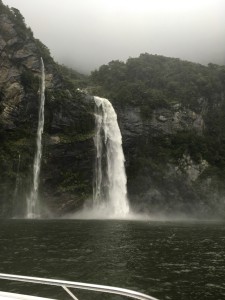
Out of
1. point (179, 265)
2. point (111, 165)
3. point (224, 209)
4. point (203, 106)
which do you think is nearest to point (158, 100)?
point (203, 106)

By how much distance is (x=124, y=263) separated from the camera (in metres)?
15.4

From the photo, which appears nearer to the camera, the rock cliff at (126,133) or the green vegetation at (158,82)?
the rock cliff at (126,133)

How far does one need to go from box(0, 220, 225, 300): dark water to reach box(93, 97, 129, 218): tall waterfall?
29968 millimetres

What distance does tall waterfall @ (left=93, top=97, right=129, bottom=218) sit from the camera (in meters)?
53.2

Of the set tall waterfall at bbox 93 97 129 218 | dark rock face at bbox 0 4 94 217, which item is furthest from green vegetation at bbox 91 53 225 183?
dark rock face at bbox 0 4 94 217

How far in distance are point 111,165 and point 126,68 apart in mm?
37047

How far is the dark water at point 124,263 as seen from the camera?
38.8 ft

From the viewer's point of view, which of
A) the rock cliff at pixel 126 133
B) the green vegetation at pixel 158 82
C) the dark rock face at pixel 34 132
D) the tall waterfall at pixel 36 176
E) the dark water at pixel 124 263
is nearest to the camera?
the dark water at pixel 124 263

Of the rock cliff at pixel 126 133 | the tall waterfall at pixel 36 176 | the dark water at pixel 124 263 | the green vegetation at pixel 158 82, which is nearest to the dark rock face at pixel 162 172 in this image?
the rock cliff at pixel 126 133

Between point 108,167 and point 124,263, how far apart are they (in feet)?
129

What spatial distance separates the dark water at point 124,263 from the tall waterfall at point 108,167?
98.3 feet

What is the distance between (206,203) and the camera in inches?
2451

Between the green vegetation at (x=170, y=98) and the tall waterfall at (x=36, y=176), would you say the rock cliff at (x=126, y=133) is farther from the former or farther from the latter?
the tall waterfall at (x=36, y=176)

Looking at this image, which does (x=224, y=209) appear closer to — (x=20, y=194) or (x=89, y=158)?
(x=89, y=158)
